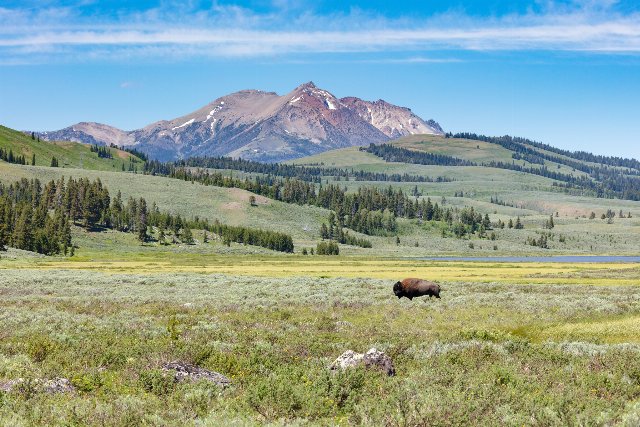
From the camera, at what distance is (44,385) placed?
13.2 meters

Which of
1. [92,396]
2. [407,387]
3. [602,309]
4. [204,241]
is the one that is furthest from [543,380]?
[204,241]

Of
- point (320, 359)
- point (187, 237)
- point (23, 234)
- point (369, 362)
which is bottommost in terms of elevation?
point (187, 237)

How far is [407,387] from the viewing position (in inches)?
527

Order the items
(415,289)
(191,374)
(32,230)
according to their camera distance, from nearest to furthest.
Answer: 1. (191,374)
2. (415,289)
3. (32,230)

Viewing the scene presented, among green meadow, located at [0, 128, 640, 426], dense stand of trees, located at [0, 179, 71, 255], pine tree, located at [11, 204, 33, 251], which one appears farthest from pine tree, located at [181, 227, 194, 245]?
green meadow, located at [0, 128, 640, 426]

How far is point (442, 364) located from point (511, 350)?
4056mm

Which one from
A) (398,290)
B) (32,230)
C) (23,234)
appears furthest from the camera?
(32,230)

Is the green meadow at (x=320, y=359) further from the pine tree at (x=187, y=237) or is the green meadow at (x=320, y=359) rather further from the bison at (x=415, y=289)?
the pine tree at (x=187, y=237)

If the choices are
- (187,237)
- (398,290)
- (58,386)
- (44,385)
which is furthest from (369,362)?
(187,237)

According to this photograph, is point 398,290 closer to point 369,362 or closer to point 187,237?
point 369,362

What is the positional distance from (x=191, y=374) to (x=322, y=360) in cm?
429

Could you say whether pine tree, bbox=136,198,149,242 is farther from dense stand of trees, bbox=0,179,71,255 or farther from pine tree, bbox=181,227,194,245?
dense stand of trees, bbox=0,179,71,255

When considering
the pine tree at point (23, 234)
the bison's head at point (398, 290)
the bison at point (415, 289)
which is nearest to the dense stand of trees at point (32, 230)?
the pine tree at point (23, 234)

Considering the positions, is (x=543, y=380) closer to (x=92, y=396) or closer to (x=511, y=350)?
(x=511, y=350)
